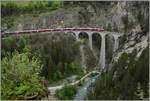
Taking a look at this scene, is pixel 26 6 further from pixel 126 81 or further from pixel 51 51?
pixel 126 81

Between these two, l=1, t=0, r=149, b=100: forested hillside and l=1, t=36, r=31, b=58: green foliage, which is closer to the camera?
l=1, t=0, r=149, b=100: forested hillside

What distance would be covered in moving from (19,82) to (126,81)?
292 inches

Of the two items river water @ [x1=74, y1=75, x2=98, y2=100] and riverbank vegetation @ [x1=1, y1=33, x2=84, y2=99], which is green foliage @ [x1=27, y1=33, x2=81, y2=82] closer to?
riverbank vegetation @ [x1=1, y1=33, x2=84, y2=99]

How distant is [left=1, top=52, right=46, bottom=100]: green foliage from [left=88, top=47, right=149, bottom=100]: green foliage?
3.68 meters

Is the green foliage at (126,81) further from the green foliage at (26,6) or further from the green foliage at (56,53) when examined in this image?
the green foliage at (26,6)


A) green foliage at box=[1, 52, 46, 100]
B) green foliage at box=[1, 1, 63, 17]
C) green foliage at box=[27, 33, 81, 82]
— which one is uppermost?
green foliage at box=[1, 52, 46, 100]

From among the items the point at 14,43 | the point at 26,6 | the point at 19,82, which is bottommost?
the point at 14,43

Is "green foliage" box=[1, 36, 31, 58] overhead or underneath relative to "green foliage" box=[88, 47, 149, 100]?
underneath

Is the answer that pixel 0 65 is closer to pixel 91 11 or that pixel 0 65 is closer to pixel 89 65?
pixel 89 65

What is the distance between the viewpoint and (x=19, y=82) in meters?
8.84

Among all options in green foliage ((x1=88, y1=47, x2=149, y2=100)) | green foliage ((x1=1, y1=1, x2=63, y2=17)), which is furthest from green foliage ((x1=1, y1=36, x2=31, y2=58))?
green foliage ((x1=88, y1=47, x2=149, y2=100))

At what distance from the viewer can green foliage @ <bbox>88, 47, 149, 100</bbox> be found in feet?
44.8

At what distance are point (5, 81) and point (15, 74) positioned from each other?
0.26 meters

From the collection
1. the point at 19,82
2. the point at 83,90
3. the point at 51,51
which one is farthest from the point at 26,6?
the point at 19,82
